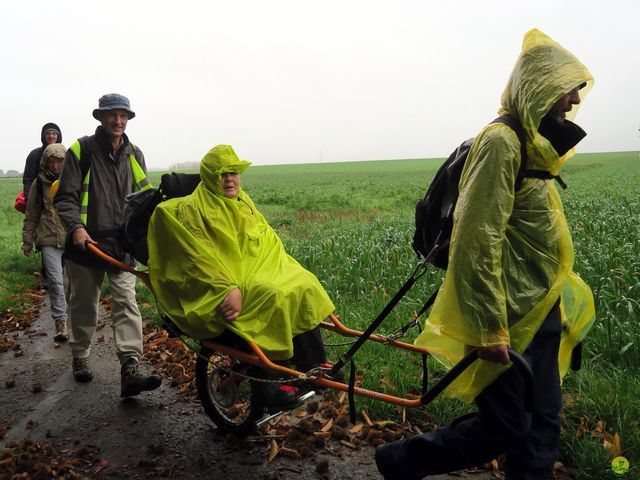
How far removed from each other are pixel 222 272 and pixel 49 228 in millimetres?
4161

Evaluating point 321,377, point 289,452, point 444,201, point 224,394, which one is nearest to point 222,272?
point 321,377

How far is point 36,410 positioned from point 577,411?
441 centimetres

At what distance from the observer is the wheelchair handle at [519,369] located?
2.34 meters

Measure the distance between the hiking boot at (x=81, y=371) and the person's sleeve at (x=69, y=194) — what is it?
137 cm

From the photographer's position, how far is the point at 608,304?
16.9 feet

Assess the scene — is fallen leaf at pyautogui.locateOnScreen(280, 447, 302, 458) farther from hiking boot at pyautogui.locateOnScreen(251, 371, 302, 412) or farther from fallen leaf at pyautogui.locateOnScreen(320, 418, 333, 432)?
hiking boot at pyautogui.locateOnScreen(251, 371, 302, 412)

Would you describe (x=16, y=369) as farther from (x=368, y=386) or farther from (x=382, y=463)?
(x=382, y=463)

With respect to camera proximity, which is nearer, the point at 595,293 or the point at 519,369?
the point at 519,369

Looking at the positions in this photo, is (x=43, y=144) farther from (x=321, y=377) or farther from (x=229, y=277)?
(x=321, y=377)

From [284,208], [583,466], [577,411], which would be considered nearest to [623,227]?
[577,411]

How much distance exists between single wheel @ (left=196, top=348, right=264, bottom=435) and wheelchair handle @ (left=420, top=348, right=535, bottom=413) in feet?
5.65

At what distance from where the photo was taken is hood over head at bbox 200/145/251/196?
4064mm

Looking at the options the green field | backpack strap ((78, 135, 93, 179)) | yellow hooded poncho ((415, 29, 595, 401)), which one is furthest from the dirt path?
backpack strap ((78, 135, 93, 179))

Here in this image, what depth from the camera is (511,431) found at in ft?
8.38
